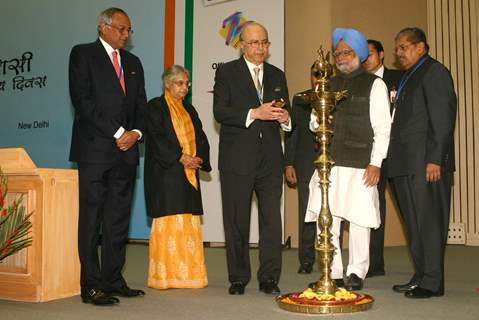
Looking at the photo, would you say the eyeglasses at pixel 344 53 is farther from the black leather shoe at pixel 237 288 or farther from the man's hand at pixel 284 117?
the black leather shoe at pixel 237 288

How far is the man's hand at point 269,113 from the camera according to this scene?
3.73 meters

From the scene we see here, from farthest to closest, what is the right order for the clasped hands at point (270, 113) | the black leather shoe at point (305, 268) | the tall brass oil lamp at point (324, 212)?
the black leather shoe at point (305, 268) → the clasped hands at point (270, 113) → the tall brass oil lamp at point (324, 212)

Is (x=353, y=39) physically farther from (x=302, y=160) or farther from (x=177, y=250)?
(x=177, y=250)

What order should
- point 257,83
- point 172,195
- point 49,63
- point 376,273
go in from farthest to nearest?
point 49,63 → point 376,273 → point 172,195 → point 257,83

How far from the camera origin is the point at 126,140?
3.72m

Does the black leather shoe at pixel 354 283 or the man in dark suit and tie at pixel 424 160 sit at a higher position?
the man in dark suit and tie at pixel 424 160

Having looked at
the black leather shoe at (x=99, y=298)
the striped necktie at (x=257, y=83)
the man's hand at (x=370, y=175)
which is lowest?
the black leather shoe at (x=99, y=298)

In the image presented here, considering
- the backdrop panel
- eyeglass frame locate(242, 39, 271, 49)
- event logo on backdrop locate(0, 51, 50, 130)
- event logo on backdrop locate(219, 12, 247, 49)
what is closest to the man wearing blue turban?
eyeglass frame locate(242, 39, 271, 49)

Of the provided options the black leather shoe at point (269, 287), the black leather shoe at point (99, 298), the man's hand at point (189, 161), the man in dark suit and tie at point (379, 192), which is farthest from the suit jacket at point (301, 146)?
the black leather shoe at point (99, 298)

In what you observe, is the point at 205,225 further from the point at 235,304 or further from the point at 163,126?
the point at 235,304

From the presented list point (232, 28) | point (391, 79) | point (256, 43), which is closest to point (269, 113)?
point (256, 43)

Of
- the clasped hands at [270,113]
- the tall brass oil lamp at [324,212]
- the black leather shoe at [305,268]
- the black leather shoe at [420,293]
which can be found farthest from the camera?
the black leather shoe at [305,268]

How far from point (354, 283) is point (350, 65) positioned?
1.42 metres

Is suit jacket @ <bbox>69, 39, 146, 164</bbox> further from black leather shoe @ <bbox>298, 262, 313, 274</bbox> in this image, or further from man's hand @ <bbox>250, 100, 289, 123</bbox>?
black leather shoe @ <bbox>298, 262, 313, 274</bbox>
